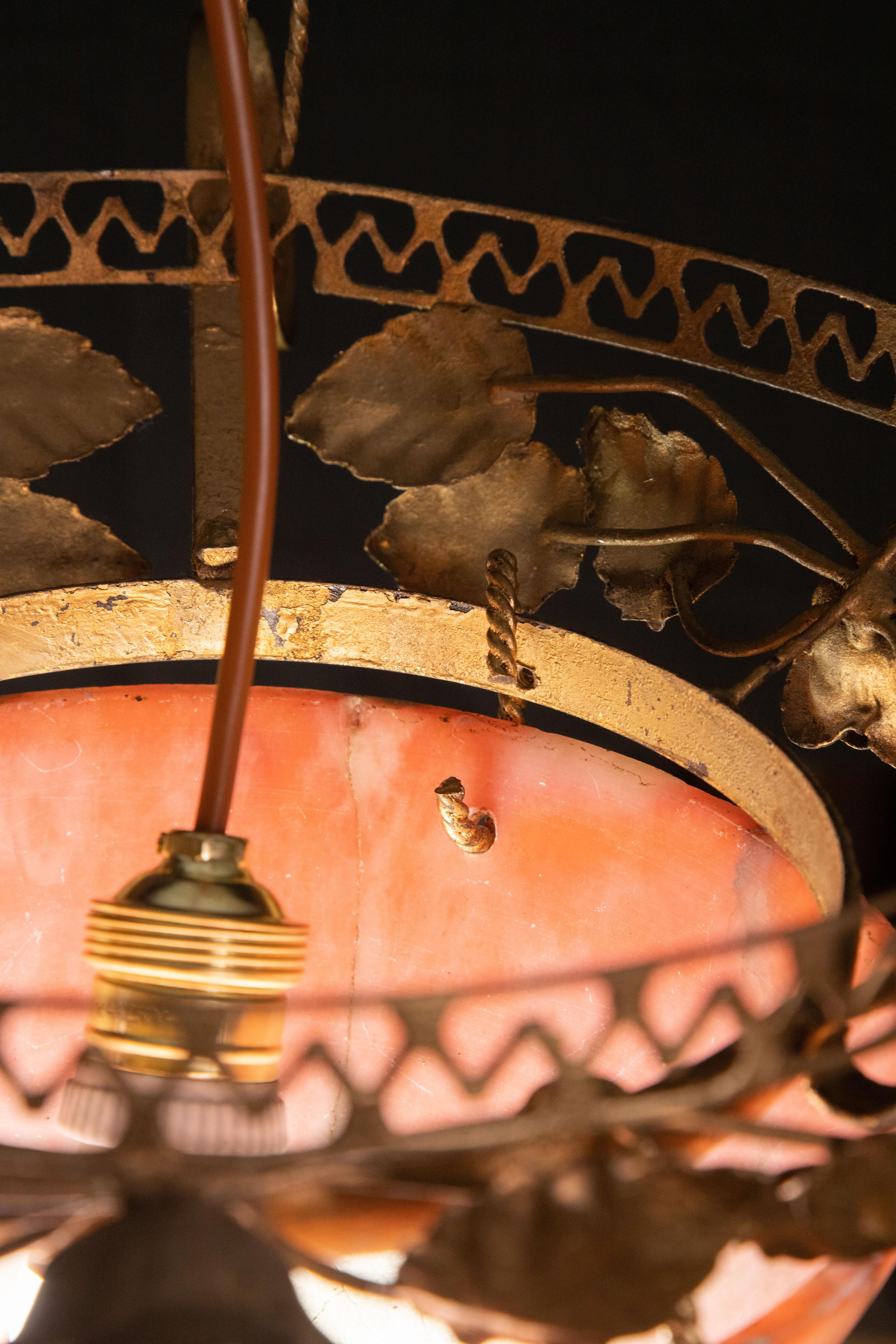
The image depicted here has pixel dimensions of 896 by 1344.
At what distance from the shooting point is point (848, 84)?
90cm

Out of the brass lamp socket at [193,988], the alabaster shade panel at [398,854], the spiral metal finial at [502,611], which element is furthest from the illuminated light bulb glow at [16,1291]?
the spiral metal finial at [502,611]

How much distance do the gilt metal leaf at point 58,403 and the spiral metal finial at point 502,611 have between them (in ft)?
0.52

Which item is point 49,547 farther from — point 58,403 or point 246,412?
point 246,412

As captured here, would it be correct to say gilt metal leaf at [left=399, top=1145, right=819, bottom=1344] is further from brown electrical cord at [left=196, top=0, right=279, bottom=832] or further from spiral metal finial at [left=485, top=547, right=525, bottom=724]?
spiral metal finial at [left=485, top=547, right=525, bottom=724]

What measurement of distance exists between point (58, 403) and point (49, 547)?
0.06 m

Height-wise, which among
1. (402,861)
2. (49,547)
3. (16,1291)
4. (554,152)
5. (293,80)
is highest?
(554,152)

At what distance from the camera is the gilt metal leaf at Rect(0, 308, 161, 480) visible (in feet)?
1.66

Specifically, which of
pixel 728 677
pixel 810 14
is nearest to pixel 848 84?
pixel 810 14

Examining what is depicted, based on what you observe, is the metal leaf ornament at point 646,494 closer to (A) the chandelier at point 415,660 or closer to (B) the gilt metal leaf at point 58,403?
(A) the chandelier at point 415,660

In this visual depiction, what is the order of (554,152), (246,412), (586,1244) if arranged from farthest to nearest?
(554,152)
(246,412)
(586,1244)

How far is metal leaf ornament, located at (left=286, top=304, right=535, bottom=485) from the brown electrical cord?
0.56ft

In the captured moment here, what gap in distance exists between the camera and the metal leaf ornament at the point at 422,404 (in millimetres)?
491

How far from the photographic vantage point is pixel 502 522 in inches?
19.9

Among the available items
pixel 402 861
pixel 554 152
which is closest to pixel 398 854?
pixel 402 861
